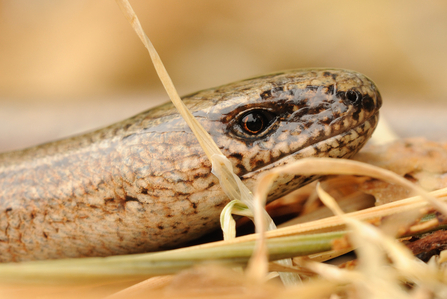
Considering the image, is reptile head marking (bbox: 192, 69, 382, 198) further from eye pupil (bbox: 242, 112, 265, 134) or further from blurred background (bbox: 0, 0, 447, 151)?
blurred background (bbox: 0, 0, 447, 151)

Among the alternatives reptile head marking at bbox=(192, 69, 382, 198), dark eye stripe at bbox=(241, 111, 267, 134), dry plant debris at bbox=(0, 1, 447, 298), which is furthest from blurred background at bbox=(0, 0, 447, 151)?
dry plant debris at bbox=(0, 1, 447, 298)

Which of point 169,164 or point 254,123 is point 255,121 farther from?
point 169,164

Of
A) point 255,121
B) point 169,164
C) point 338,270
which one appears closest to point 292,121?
point 255,121

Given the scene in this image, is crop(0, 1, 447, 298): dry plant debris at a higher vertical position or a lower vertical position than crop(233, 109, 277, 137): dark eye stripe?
lower

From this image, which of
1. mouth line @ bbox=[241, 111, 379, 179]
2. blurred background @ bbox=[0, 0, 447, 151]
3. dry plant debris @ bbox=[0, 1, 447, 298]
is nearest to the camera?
dry plant debris @ bbox=[0, 1, 447, 298]

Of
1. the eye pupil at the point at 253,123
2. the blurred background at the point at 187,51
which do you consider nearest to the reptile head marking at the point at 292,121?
the eye pupil at the point at 253,123

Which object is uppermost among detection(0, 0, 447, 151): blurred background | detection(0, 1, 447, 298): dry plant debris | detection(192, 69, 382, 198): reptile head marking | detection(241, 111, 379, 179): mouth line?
detection(0, 0, 447, 151): blurred background

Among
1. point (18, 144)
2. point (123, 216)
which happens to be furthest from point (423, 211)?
point (18, 144)
